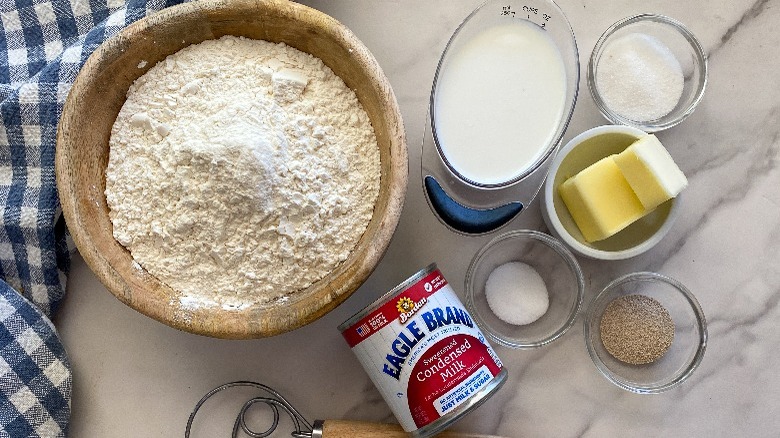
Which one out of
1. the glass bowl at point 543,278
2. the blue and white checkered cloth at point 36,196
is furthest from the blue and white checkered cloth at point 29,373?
the glass bowl at point 543,278

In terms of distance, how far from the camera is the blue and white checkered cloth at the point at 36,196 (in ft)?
3.34

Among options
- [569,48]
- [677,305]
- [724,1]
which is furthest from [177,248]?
[724,1]

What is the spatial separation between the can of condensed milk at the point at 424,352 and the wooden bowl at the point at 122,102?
69mm

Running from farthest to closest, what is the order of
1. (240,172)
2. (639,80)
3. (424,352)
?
(639,80) → (424,352) → (240,172)

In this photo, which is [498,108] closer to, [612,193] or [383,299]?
[612,193]

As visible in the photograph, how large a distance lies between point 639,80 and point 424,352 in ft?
1.66

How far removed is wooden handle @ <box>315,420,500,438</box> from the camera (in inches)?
39.5

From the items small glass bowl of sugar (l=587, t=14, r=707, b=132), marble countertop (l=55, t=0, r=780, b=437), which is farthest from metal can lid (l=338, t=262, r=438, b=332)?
small glass bowl of sugar (l=587, t=14, r=707, b=132)

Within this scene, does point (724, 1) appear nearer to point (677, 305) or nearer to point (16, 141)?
point (677, 305)

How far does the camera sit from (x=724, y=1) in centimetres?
111

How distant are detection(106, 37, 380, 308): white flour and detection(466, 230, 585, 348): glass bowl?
24 cm

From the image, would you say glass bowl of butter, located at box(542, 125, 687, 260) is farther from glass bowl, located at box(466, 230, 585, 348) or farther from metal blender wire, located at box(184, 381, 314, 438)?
metal blender wire, located at box(184, 381, 314, 438)

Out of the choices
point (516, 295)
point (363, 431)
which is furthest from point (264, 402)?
point (516, 295)

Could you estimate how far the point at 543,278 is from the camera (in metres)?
1.10
